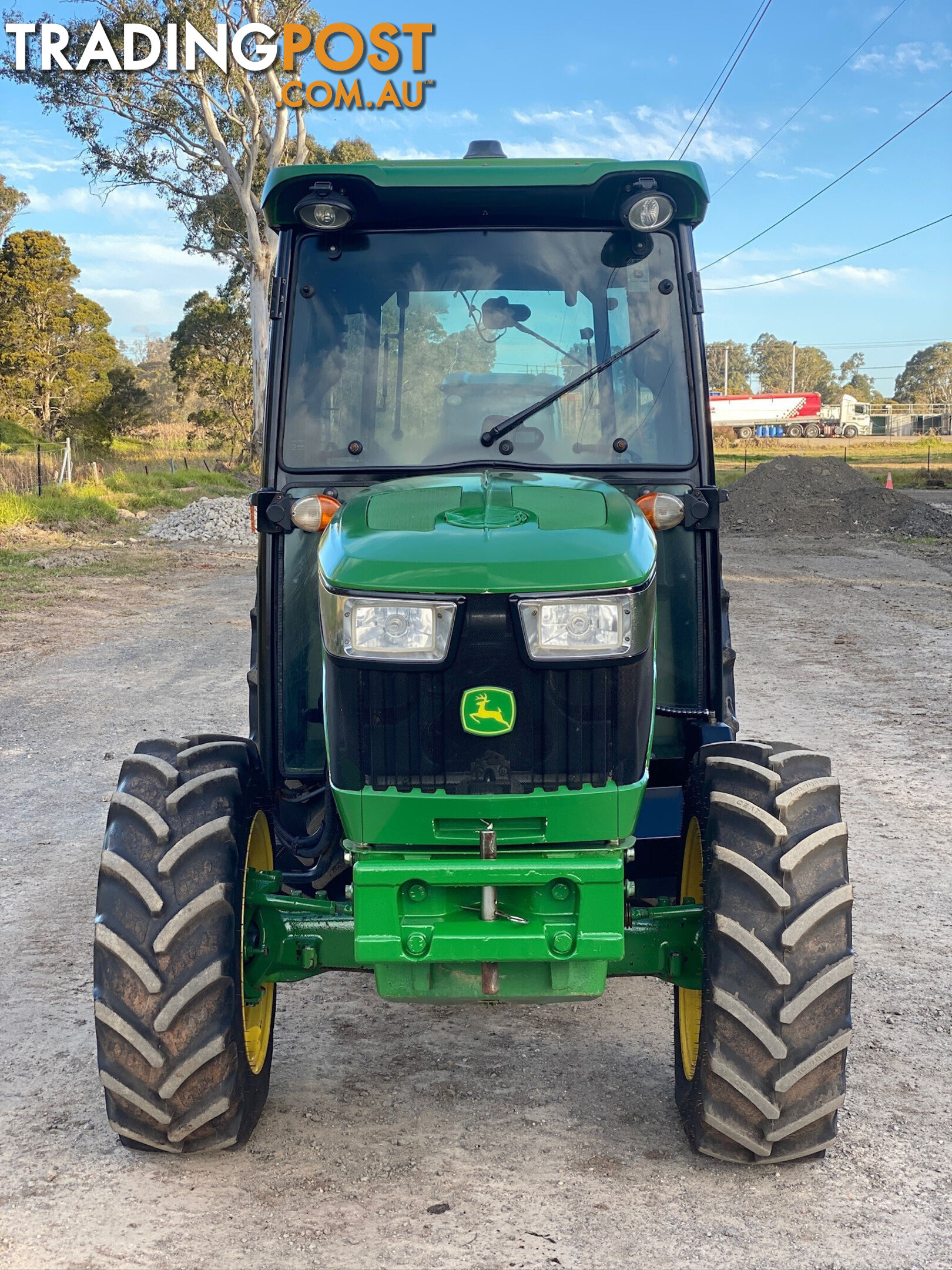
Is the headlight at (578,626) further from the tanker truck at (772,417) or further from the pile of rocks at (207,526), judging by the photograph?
the tanker truck at (772,417)

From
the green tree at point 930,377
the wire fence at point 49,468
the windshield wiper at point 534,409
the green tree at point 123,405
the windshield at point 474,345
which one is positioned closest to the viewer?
the windshield wiper at point 534,409

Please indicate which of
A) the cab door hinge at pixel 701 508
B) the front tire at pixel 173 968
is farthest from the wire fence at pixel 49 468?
the front tire at pixel 173 968

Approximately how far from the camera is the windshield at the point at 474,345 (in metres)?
4.02

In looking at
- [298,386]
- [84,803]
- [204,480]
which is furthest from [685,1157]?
[204,480]

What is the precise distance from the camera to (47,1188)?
10.9ft

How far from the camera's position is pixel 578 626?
10.0ft

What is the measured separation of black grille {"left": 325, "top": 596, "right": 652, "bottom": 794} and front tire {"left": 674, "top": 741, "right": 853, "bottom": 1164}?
0.40 metres

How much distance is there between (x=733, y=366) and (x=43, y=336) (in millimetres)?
105362

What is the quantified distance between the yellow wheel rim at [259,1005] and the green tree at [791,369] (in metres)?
131

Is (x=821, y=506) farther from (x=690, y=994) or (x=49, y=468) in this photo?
(x=690, y=994)

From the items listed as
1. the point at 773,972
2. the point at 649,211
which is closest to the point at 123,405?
the point at 649,211

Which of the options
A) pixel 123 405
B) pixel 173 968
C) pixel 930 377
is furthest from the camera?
pixel 930 377

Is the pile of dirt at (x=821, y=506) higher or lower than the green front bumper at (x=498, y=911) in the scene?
higher

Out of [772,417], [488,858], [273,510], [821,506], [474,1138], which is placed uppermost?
[772,417]
